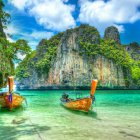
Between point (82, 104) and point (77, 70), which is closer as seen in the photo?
point (82, 104)

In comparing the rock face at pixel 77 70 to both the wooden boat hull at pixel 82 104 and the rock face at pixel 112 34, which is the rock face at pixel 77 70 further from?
the wooden boat hull at pixel 82 104

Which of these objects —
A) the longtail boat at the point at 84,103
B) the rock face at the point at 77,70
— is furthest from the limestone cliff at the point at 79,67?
the longtail boat at the point at 84,103

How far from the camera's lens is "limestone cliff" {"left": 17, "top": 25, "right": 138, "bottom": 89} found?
99.9m

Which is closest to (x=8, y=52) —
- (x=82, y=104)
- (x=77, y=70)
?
(x=82, y=104)

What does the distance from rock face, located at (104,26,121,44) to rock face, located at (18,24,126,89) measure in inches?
879

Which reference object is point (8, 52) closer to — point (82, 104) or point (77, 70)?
point (82, 104)

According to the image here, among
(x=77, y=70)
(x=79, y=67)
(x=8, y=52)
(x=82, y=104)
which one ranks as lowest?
(x=82, y=104)

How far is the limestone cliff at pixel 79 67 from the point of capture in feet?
328

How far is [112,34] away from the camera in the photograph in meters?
128

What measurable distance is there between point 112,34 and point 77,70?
3575 cm

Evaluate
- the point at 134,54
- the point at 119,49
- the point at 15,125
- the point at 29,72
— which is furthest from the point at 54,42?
the point at 15,125

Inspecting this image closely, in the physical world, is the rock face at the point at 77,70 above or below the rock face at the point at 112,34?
below

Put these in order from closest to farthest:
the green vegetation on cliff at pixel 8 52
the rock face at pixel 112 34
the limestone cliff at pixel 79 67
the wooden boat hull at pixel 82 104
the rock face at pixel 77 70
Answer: the green vegetation on cliff at pixel 8 52
the wooden boat hull at pixel 82 104
the rock face at pixel 77 70
the limestone cliff at pixel 79 67
the rock face at pixel 112 34

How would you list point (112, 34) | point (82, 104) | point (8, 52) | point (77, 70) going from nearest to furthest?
point (8, 52)
point (82, 104)
point (77, 70)
point (112, 34)
